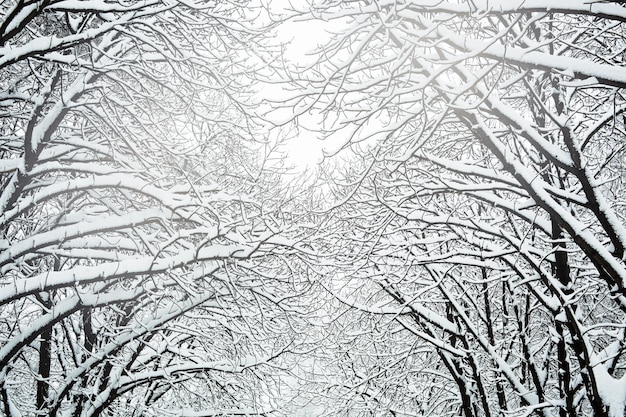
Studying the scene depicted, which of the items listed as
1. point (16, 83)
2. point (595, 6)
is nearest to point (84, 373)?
point (16, 83)

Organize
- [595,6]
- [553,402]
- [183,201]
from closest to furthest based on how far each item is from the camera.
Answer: [595,6] → [183,201] → [553,402]

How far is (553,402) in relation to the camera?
17.1ft

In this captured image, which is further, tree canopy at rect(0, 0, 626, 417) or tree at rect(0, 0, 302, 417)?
tree at rect(0, 0, 302, 417)

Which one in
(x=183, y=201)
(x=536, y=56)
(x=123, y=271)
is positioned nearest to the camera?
(x=536, y=56)

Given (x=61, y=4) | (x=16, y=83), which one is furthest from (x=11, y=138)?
(x=61, y=4)

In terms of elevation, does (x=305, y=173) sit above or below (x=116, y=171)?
above

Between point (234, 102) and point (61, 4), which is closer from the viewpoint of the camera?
point (61, 4)

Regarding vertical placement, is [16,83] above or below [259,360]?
above

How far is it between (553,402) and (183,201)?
4405 millimetres

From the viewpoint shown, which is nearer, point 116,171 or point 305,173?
point 116,171

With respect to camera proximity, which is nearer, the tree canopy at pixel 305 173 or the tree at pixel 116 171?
the tree canopy at pixel 305 173

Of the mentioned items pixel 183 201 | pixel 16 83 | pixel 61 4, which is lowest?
pixel 183 201

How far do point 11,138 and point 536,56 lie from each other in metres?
5.52

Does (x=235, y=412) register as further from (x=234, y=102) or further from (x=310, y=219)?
(x=234, y=102)
